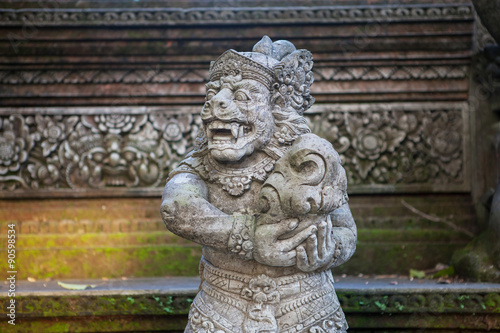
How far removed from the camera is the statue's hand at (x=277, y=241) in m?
2.29

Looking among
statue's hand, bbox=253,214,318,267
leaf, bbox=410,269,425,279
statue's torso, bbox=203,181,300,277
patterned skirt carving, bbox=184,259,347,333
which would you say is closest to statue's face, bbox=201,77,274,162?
statue's torso, bbox=203,181,300,277

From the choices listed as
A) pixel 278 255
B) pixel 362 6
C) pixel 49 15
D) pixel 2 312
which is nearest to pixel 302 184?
pixel 278 255

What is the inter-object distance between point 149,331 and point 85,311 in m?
0.45

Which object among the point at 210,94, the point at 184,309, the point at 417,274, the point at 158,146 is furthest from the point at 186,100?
the point at 417,274

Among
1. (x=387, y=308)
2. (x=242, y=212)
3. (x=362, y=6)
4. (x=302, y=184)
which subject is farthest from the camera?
(x=362, y=6)

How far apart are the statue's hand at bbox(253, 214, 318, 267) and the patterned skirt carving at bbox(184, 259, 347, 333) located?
187 millimetres

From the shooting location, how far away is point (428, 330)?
355cm

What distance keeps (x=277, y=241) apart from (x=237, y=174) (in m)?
0.40

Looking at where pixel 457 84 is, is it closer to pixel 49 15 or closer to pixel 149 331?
pixel 149 331

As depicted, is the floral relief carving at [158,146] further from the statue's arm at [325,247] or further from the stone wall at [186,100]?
the statue's arm at [325,247]

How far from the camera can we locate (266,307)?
2.42 meters

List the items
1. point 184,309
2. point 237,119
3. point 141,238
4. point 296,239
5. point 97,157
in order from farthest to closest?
point 97,157 → point 141,238 → point 184,309 → point 237,119 → point 296,239

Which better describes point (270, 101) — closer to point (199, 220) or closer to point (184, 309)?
point (199, 220)

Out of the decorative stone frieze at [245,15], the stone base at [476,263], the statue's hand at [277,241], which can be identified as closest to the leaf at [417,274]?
the stone base at [476,263]
